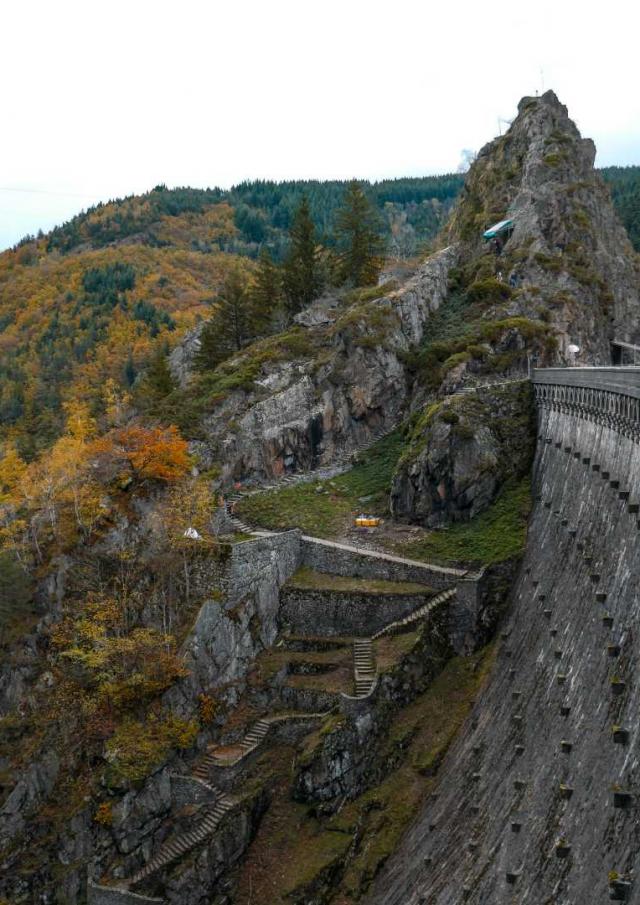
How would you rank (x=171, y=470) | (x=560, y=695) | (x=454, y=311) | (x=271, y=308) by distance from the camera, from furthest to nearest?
1. (x=271, y=308)
2. (x=454, y=311)
3. (x=171, y=470)
4. (x=560, y=695)

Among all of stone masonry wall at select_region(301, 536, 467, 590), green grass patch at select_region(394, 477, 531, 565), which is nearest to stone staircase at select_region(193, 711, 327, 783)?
stone masonry wall at select_region(301, 536, 467, 590)

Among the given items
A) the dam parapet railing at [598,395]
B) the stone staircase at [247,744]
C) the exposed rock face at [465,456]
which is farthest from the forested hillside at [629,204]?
the stone staircase at [247,744]

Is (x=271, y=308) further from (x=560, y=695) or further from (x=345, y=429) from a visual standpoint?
(x=560, y=695)

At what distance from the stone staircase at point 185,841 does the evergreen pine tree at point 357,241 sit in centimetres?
5064

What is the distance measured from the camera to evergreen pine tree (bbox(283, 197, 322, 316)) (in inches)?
2854

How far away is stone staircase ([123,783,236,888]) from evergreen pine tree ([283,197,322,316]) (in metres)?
47.7

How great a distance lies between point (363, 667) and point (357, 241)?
157ft

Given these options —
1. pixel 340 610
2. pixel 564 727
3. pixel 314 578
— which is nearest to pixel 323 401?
pixel 314 578

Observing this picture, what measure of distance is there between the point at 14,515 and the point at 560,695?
36434 millimetres

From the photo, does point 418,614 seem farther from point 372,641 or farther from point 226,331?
point 226,331

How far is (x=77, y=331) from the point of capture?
12712cm

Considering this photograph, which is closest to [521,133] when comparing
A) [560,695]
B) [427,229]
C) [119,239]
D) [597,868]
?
[560,695]

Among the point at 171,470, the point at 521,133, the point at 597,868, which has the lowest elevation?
the point at 597,868

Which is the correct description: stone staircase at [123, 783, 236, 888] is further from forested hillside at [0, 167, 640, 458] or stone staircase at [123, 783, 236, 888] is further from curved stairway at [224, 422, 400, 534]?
forested hillside at [0, 167, 640, 458]
